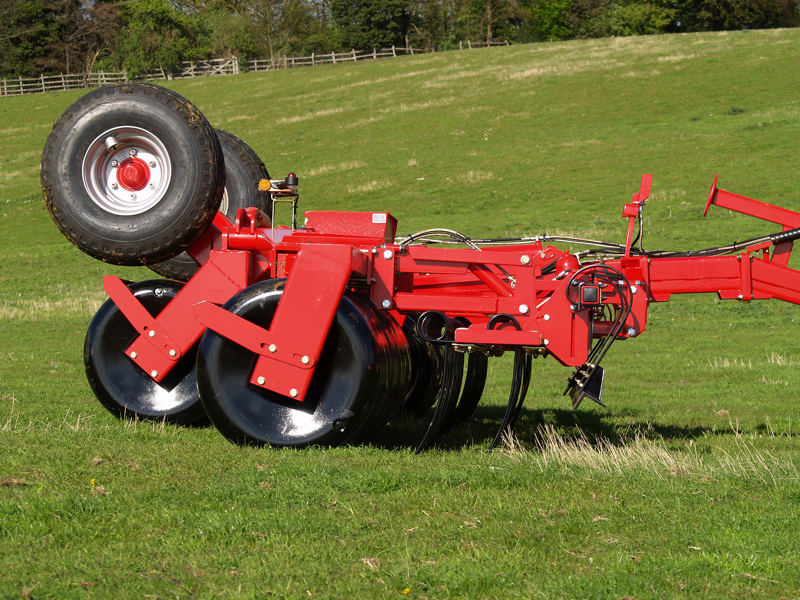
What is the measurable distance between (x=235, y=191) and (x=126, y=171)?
68.8 inches

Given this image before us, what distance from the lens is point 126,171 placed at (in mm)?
7223

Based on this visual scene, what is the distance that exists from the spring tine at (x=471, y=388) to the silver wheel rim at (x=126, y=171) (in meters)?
3.29

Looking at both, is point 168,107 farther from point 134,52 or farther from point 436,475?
point 134,52

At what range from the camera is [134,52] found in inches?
2751

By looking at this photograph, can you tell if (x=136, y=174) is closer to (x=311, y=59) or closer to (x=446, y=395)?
(x=446, y=395)

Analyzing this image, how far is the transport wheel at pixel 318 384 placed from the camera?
20.4 feet

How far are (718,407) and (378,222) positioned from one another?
16.3ft

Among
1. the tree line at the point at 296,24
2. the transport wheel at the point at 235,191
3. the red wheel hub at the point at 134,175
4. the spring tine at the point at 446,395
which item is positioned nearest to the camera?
the spring tine at the point at 446,395

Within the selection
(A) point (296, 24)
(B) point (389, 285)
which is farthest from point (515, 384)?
(A) point (296, 24)

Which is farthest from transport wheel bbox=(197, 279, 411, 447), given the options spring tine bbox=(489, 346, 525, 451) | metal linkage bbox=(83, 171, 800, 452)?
spring tine bbox=(489, 346, 525, 451)

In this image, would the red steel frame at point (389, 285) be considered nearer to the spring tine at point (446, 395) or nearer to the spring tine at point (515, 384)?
the spring tine at point (515, 384)

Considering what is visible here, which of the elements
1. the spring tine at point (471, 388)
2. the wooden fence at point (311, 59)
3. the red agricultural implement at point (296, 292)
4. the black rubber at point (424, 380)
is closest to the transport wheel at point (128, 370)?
the red agricultural implement at point (296, 292)

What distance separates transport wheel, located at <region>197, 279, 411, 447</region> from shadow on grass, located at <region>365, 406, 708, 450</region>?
0.63 m

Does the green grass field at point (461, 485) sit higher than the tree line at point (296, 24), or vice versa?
the tree line at point (296, 24)
